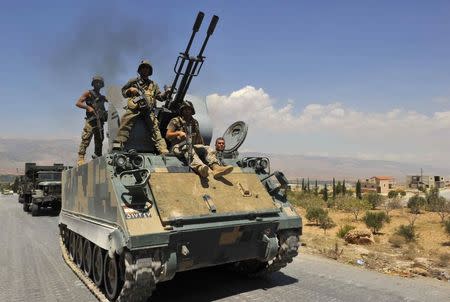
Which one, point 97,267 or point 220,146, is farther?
point 220,146

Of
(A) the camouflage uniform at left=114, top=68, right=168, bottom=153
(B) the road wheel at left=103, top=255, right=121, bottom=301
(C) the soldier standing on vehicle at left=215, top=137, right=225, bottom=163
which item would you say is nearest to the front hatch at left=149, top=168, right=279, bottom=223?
(C) the soldier standing on vehicle at left=215, top=137, right=225, bottom=163

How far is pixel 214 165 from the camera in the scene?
7199mm

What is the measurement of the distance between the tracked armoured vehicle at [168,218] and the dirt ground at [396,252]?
10.6ft

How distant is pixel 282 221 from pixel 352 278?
210cm

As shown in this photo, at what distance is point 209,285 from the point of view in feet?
24.2

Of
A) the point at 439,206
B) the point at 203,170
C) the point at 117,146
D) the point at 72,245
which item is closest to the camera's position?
the point at 203,170

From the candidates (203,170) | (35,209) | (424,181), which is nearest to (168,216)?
(203,170)

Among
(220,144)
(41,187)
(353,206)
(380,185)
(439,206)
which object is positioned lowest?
(353,206)

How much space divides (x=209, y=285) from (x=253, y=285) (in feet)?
2.33

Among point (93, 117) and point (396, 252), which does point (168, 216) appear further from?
point (396, 252)

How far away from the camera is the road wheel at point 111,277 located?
241 inches

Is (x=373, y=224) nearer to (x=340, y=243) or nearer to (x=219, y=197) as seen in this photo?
(x=340, y=243)

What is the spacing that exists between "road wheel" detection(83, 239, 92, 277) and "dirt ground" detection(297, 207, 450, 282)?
5338 mm

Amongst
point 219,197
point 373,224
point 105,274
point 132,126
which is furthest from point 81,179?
point 373,224
